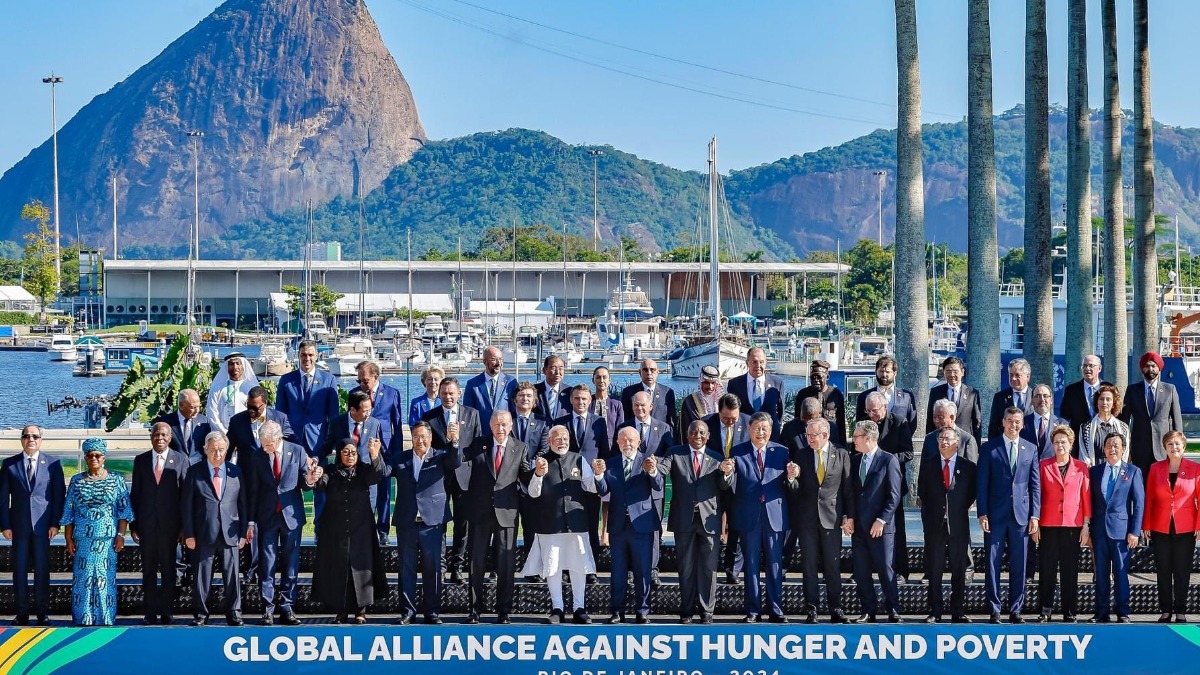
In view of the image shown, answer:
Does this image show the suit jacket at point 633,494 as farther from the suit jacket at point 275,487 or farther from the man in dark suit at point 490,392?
the suit jacket at point 275,487

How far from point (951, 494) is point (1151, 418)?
2441mm

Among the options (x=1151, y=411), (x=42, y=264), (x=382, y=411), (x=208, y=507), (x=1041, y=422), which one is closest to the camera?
(x=208, y=507)

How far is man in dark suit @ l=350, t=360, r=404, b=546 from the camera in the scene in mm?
12133

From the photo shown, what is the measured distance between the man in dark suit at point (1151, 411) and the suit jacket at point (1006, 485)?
1823mm

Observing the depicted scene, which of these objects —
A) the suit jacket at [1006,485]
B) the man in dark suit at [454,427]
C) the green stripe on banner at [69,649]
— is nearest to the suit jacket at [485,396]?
the man in dark suit at [454,427]

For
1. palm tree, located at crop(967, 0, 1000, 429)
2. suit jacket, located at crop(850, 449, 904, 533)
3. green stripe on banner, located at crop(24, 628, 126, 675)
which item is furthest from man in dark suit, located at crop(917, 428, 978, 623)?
green stripe on banner, located at crop(24, 628, 126, 675)

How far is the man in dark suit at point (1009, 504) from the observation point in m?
11.5

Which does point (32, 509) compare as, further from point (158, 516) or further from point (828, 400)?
point (828, 400)

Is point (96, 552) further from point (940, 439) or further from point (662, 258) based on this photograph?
point (662, 258)

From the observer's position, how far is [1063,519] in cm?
1154

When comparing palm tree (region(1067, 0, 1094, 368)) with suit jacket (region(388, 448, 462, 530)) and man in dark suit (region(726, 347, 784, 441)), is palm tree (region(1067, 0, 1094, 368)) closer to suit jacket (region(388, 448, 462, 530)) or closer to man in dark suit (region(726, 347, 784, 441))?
man in dark suit (region(726, 347, 784, 441))

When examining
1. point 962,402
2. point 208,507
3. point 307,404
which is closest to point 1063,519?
point 962,402

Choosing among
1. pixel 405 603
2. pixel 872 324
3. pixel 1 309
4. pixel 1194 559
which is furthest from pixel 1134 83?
pixel 1 309

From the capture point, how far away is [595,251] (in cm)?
15350
